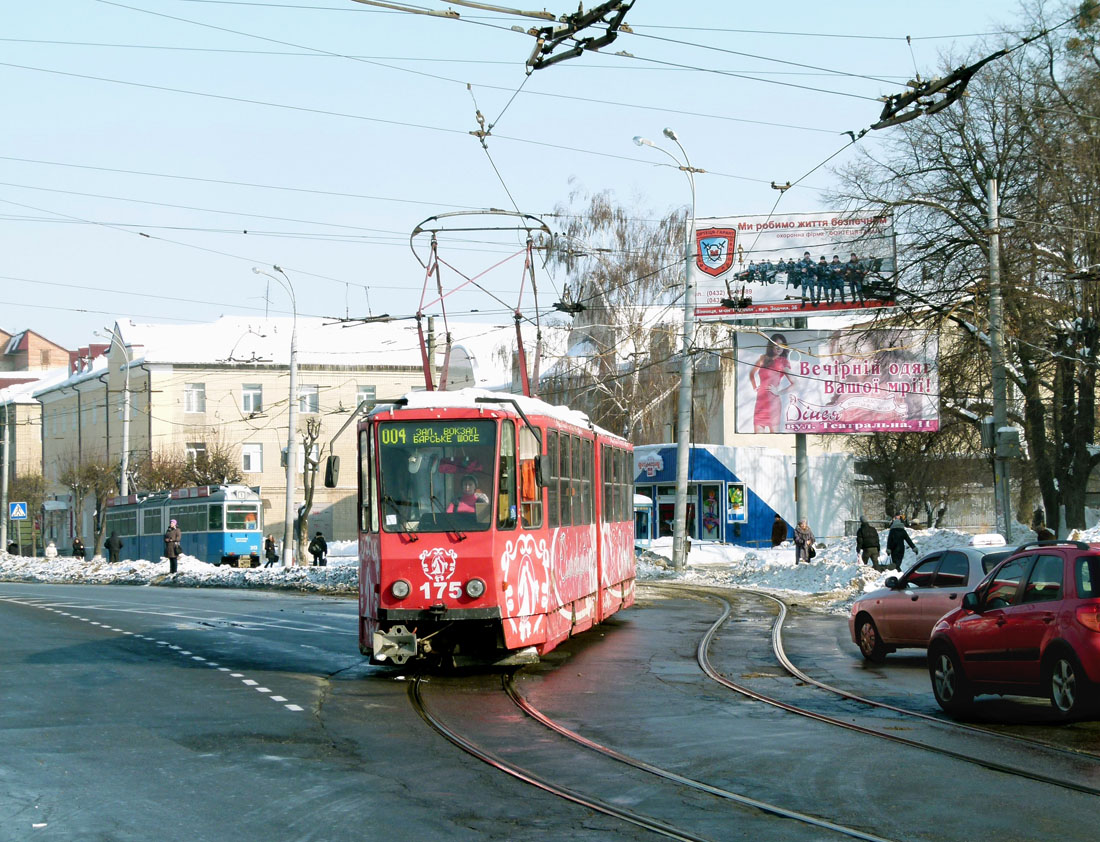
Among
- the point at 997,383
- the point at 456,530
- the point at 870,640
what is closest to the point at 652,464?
the point at 997,383

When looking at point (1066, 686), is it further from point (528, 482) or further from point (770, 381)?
point (770, 381)

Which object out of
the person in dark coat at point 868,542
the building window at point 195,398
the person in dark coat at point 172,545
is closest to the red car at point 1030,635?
the person in dark coat at point 868,542

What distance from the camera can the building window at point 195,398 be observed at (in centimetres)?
7544

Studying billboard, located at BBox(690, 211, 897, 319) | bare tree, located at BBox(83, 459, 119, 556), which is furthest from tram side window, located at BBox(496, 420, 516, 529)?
bare tree, located at BBox(83, 459, 119, 556)

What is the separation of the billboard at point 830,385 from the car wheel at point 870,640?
24.6 metres

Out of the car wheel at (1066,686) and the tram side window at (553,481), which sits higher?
the tram side window at (553,481)

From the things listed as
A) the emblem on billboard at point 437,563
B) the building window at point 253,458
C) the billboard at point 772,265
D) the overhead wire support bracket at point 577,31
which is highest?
the billboard at point 772,265

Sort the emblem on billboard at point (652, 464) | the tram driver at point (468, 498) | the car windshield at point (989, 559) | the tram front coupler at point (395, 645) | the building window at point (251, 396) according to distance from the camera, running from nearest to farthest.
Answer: the tram front coupler at point (395, 645) → the tram driver at point (468, 498) → the car windshield at point (989, 559) → the emblem on billboard at point (652, 464) → the building window at point (251, 396)

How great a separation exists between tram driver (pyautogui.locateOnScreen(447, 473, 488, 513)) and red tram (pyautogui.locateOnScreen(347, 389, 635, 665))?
0.01 m

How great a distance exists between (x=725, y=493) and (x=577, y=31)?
43526 mm

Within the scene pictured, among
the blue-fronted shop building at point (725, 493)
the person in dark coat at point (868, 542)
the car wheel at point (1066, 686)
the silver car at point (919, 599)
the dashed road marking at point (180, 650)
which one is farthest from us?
the blue-fronted shop building at point (725, 493)

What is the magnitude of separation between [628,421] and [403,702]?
1645 inches

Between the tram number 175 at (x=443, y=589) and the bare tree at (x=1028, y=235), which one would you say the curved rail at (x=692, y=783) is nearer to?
the tram number 175 at (x=443, y=589)

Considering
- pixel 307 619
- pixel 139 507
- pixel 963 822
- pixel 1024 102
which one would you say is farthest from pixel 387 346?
pixel 963 822
